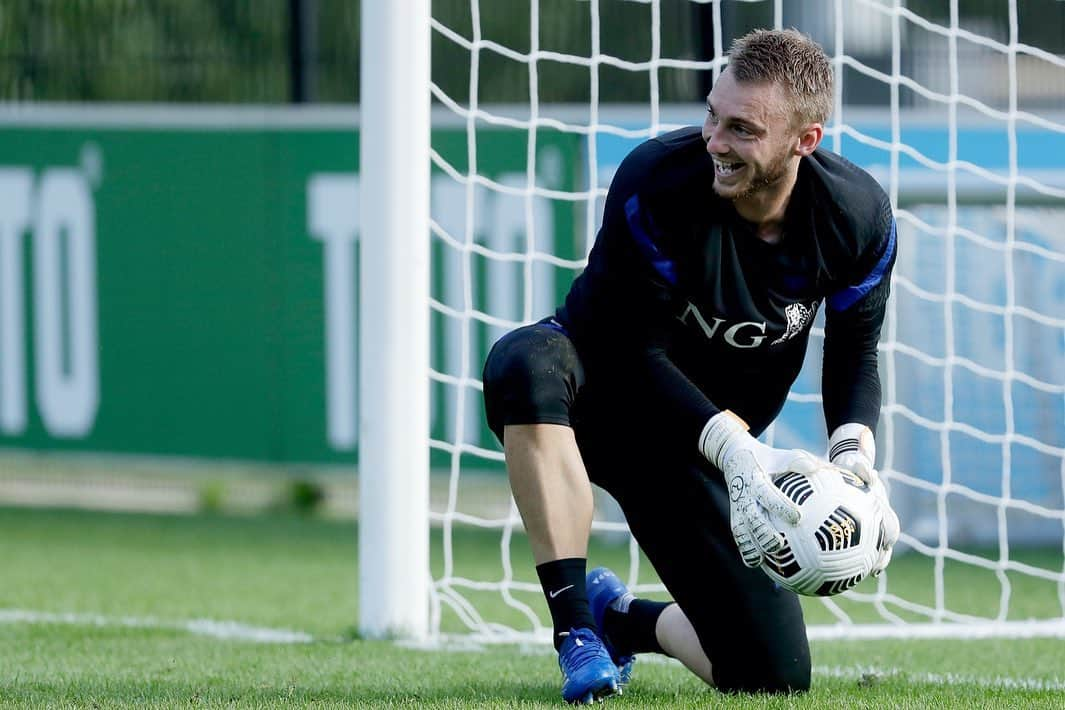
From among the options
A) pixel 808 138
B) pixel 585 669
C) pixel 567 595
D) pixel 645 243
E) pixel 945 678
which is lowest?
pixel 945 678

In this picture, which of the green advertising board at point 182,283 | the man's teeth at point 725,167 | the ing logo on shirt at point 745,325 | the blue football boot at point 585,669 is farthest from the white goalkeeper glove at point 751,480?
the green advertising board at point 182,283

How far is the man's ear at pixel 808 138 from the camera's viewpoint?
3441 millimetres

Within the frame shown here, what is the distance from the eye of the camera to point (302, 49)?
913 centimetres

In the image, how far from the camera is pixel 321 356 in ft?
28.2

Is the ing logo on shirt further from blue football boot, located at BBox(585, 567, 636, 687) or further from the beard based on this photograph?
blue football boot, located at BBox(585, 567, 636, 687)

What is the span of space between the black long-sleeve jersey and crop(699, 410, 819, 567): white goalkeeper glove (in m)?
0.08

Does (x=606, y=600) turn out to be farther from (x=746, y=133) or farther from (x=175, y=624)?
(x=175, y=624)

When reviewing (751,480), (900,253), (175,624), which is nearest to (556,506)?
(751,480)

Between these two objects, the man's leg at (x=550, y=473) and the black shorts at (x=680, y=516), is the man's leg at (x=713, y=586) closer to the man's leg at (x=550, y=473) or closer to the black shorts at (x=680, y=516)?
the black shorts at (x=680, y=516)

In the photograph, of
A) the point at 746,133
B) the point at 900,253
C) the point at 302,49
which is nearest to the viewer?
the point at 746,133

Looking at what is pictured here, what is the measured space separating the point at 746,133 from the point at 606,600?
132 cm

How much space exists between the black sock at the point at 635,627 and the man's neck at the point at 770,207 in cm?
99

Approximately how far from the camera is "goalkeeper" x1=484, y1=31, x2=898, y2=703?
3.41 metres

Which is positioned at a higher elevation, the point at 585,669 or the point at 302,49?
the point at 302,49
